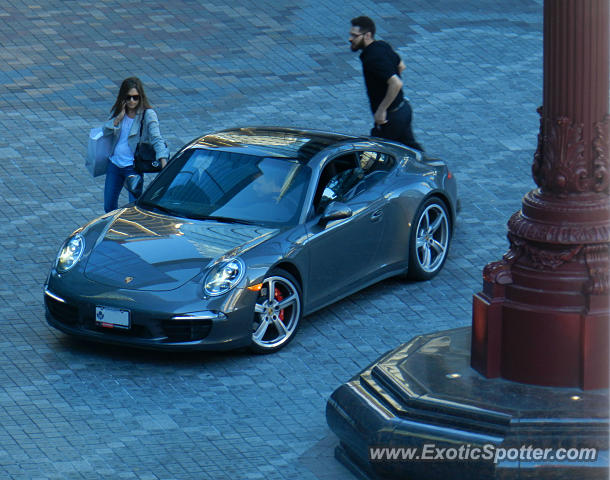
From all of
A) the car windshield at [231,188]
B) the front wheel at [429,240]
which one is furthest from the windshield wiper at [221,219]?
the front wheel at [429,240]

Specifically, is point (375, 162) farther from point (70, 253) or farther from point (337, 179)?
point (70, 253)

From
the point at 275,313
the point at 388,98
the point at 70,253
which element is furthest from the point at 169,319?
the point at 388,98

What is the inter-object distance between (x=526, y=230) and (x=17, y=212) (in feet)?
20.8

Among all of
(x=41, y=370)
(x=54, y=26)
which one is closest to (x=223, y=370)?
(x=41, y=370)

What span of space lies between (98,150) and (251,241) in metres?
2.73

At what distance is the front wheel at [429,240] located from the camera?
1182 cm

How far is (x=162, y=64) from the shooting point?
714 inches

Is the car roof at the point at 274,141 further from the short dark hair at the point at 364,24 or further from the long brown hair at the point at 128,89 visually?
the short dark hair at the point at 364,24

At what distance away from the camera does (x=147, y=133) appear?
12.4 meters

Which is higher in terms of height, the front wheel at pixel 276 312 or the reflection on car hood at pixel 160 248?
the reflection on car hood at pixel 160 248

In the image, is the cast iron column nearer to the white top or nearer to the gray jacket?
the gray jacket

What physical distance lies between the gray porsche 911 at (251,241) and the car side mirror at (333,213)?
0.02m

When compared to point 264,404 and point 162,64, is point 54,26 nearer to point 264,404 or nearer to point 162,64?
point 162,64

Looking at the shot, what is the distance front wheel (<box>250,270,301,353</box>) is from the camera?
10.3 meters
